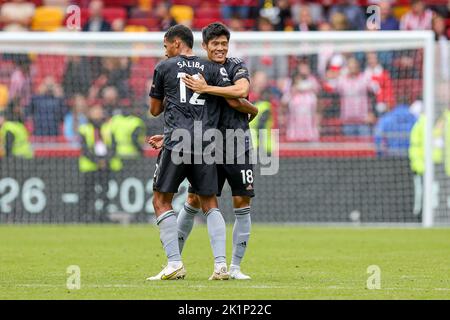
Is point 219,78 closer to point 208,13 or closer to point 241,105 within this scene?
point 241,105

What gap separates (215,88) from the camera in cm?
959

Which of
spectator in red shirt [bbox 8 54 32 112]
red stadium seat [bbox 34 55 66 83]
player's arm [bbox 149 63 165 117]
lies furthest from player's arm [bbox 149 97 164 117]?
red stadium seat [bbox 34 55 66 83]

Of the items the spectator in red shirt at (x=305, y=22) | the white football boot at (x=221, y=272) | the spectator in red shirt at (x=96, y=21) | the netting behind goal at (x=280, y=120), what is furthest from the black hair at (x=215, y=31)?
the spectator in red shirt at (x=96, y=21)

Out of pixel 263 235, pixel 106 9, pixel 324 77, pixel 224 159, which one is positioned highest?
pixel 106 9

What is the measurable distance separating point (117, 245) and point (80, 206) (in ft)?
17.0

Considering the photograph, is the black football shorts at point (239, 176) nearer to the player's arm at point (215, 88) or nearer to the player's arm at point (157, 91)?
the player's arm at point (215, 88)

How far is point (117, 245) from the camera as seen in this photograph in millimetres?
14883

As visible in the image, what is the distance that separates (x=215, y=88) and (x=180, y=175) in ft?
2.80

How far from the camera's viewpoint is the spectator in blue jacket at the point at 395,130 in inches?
774

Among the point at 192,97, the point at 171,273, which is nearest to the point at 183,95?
the point at 192,97

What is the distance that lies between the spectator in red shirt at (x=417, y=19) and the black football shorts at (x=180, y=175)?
14.7 m

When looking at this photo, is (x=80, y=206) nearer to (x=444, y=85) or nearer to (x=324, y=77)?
(x=324, y=77)

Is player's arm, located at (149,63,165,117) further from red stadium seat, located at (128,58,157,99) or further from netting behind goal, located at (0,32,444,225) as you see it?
red stadium seat, located at (128,58,157,99)

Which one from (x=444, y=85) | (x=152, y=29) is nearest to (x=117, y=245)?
(x=444, y=85)
